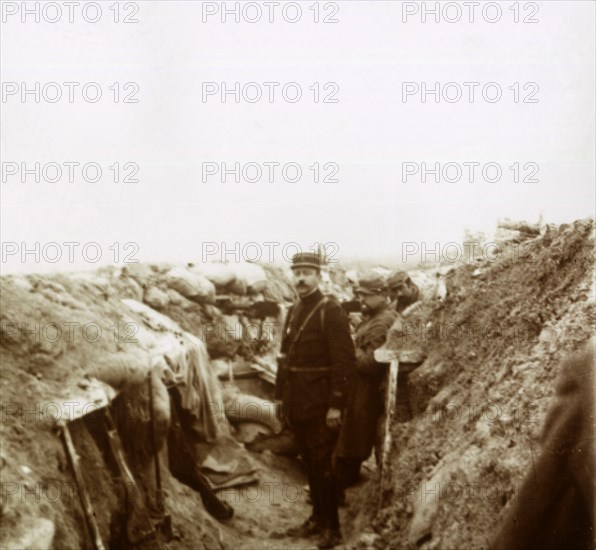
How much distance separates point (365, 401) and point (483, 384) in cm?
138

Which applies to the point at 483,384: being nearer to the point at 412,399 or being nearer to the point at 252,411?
the point at 412,399

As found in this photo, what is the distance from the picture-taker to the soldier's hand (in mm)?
4824

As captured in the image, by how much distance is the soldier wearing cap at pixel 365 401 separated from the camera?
16.3 feet

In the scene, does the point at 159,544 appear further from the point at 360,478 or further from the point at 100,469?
the point at 360,478

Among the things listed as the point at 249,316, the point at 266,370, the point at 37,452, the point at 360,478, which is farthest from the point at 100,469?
the point at 249,316

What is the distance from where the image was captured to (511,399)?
3332mm

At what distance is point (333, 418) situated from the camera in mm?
4840

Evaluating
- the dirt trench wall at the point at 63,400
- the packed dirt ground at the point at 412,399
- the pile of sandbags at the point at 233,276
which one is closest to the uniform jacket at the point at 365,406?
the packed dirt ground at the point at 412,399

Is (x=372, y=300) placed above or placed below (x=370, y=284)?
below

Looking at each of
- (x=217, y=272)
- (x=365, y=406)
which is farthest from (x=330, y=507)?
(x=217, y=272)

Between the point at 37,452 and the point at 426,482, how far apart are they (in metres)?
2.27

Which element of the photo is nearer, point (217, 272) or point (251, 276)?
point (217, 272)

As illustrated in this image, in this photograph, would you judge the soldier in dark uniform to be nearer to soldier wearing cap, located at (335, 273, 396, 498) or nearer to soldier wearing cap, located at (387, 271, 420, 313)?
soldier wearing cap, located at (335, 273, 396, 498)

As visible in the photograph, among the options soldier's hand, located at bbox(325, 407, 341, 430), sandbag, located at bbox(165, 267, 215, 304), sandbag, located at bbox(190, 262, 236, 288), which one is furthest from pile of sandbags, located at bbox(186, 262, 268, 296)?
soldier's hand, located at bbox(325, 407, 341, 430)
